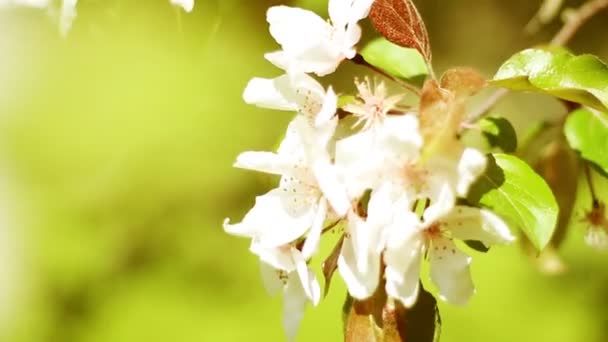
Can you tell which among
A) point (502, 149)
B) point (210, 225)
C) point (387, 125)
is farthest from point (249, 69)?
point (387, 125)

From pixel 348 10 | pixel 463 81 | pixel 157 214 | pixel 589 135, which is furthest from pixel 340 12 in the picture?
pixel 157 214

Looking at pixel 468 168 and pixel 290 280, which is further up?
pixel 468 168

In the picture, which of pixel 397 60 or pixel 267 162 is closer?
pixel 267 162

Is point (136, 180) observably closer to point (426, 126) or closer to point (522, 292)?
point (522, 292)

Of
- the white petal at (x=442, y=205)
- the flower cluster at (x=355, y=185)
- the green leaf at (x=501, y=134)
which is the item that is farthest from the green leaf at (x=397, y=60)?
the white petal at (x=442, y=205)

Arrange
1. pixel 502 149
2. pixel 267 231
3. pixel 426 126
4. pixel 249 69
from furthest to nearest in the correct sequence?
pixel 249 69 < pixel 502 149 < pixel 267 231 < pixel 426 126

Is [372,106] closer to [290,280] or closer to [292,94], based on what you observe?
[292,94]

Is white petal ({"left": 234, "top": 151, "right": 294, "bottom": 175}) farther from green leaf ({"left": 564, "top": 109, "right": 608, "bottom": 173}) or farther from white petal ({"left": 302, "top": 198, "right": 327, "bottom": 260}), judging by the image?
green leaf ({"left": 564, "top": 109, "right": 608, "bottom": 173})
